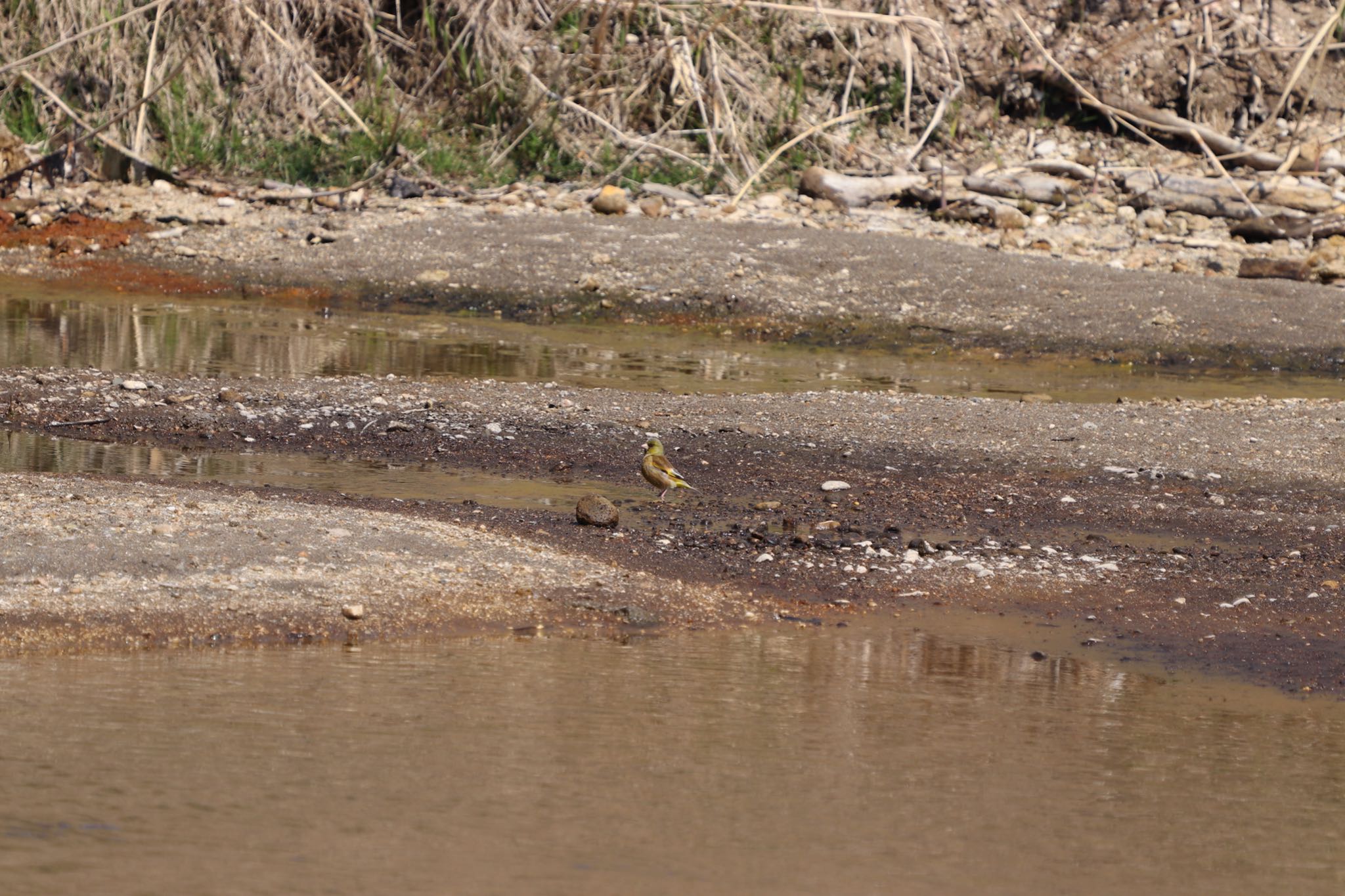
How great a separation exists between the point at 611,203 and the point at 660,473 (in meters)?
10.3

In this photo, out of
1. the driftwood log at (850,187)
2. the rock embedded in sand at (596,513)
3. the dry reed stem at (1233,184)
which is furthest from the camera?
the driftwood log at (850,187)

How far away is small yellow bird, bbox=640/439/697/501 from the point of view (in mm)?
7273

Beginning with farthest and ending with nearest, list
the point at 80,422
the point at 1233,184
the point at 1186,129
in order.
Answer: the point at 1186,129
the point at 1233,184
the point at 80,422

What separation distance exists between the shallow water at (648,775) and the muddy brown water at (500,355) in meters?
5.95

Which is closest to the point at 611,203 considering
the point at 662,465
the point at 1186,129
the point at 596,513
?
the point at 1186,129

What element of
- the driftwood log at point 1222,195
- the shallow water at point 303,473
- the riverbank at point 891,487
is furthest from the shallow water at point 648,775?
the driftwood log at point 1222,195

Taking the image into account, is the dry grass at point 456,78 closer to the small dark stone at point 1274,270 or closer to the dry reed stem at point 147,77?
the dry reed stem at point 147,77

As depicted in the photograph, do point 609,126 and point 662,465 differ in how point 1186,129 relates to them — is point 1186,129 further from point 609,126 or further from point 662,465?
point 662,465

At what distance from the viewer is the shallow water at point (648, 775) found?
3.40m

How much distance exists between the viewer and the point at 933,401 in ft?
32.3

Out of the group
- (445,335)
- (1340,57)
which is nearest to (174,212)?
(445,335)

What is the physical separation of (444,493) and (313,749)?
334cm

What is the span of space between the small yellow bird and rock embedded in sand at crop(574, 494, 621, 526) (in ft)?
2.13

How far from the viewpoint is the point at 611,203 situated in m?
17.3
